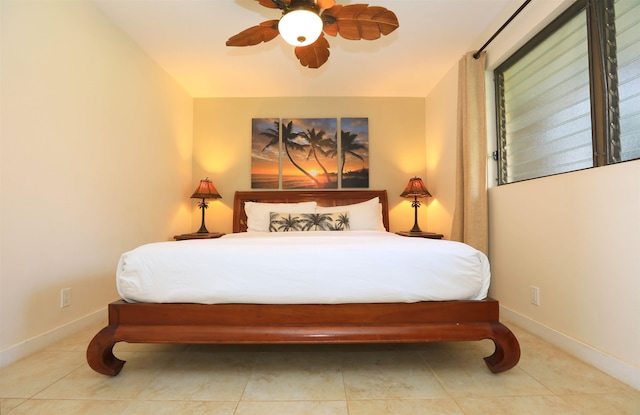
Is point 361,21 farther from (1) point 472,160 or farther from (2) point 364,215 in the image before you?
(2) point 364,215

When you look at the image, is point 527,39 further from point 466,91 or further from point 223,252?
point 223,252

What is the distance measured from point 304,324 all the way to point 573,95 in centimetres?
226

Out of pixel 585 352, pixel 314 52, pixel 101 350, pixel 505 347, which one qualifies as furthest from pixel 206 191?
pixel 585 352

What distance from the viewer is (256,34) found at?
2066mm

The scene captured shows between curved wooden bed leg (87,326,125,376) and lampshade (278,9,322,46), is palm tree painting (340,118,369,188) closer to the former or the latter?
lampshade (278,9,322,46)

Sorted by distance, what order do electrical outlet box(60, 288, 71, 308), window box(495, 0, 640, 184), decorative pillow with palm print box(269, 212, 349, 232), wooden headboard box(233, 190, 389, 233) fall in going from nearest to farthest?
1. window box(495, 0, 640, 184)
2. electrical outlet box(60, 288, 71, 308)
3. decorative pillow with palm print box(269, 212, 349, 232)
4. wooden headboard box(233, 190, 389, 233)

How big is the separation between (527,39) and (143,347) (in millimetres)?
3554

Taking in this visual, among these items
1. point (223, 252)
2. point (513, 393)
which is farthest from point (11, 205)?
point (513, 393)

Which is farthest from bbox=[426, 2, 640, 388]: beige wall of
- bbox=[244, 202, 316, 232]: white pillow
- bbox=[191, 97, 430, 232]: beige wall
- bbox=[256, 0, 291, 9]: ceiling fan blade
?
bbox=[244, 202, 316, 232]: white pillow

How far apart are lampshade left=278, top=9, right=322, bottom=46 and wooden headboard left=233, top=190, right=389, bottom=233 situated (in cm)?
226

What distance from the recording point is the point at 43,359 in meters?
1.82

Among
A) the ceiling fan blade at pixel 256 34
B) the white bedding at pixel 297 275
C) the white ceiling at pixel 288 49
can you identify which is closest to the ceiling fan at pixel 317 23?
the ceiling fan blade at pixel 256 34

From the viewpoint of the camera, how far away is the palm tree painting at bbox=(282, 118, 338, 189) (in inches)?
159

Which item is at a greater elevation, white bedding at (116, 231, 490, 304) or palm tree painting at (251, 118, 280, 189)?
palm tree painting at (251, 118, 280, 189)
